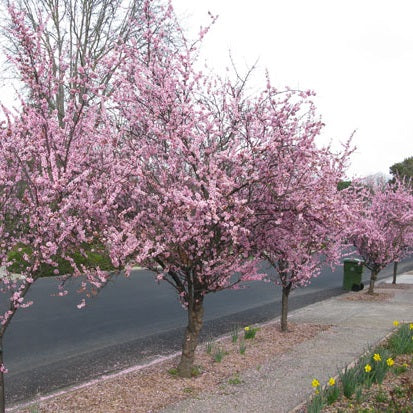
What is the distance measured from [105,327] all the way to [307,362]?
4.93 m

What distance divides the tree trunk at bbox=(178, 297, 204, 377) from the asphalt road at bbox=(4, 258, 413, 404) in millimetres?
1238

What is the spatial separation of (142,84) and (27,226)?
202 cm

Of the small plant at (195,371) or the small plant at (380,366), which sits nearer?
the small plant at (380,366)

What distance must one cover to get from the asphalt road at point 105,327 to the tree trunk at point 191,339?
4.06 feet

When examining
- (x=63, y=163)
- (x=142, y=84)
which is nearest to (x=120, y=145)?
(x=142, y=84)

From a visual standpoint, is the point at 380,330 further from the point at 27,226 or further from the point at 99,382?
the point at 27,226

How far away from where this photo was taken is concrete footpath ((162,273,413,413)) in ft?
17.6

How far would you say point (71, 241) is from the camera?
16.5 feet

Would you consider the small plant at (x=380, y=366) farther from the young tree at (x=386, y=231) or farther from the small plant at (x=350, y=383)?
the young tree at (x=386, y=231)

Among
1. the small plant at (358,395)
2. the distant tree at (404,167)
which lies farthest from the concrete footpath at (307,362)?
the distant tree at (404,167)

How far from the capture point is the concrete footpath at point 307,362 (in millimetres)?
5363

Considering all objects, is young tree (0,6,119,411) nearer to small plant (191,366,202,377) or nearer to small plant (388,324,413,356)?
small plant (191,366,202,377)

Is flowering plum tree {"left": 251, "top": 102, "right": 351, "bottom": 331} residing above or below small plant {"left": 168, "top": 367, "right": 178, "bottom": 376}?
above

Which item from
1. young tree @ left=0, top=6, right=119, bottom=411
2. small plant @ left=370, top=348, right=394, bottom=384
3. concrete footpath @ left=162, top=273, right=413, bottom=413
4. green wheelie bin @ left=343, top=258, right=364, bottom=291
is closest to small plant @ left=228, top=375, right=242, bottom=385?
concrete footpath @ left=162, top=273, right=413, bottom=413
